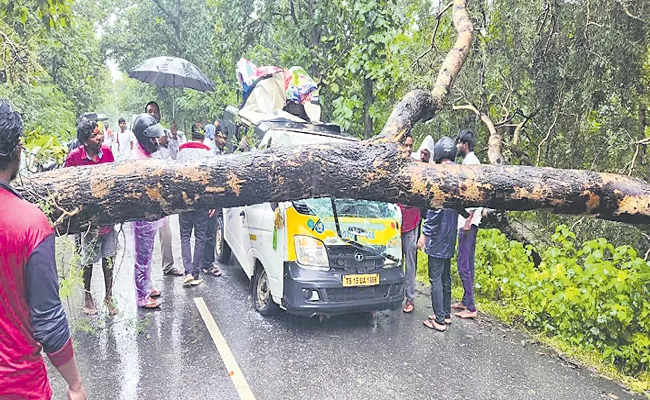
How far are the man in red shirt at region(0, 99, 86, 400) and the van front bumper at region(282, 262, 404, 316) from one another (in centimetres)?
278

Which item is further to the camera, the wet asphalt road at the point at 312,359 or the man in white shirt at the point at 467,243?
the man in white shirt at the point at 467,243

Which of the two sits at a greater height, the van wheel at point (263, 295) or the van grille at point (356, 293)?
the van grille at point (356, 293)

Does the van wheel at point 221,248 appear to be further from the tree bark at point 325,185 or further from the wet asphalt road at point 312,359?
the tree bark at point 325,185

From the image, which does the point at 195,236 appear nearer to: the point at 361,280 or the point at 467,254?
the point at 361,280

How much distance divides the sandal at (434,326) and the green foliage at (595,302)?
0.99 meters

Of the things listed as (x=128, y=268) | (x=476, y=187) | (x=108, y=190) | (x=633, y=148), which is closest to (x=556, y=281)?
(x=633, y=148)

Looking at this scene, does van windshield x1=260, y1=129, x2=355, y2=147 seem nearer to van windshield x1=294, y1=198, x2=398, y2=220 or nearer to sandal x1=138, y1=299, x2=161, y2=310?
van windshield x1=294, y1=198, x2=398, y2=220

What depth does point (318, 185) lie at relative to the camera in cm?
246

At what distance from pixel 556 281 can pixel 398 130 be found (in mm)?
3367

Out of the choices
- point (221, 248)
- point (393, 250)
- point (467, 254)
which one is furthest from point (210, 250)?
point (467, 254)

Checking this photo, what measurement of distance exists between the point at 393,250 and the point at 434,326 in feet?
3.29

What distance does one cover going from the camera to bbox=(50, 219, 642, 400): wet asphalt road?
380 centimetres

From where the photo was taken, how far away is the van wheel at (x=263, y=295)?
16.6 feet

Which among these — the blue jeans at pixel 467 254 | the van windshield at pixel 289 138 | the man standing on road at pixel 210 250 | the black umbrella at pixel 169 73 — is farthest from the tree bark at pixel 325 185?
the black umbrella at pixel 169 73
